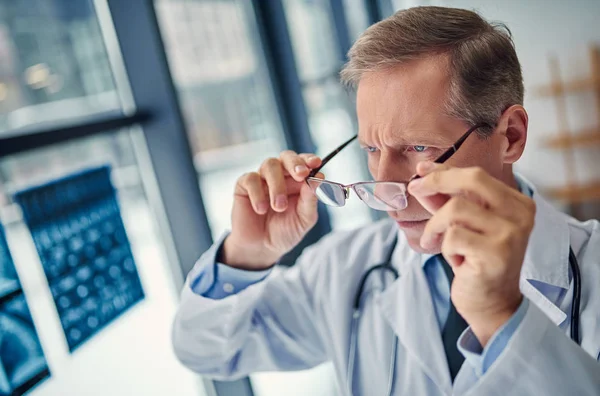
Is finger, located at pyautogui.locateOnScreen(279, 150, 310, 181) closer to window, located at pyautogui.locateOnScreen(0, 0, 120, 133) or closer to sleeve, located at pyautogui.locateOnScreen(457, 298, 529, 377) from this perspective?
sleeve, located at pyautogui.locateOnScreen(457, 298, 529, 377)

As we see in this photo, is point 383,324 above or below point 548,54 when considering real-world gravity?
below

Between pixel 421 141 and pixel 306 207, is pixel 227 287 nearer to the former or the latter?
pixel 306 207

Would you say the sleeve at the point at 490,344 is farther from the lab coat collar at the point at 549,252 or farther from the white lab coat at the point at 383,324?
the lab coat collar at the point at 549,252

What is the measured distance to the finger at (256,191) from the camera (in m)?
0.97

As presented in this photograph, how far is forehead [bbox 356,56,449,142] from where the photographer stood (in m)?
0.82

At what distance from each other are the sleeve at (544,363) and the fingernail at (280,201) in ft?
1.48

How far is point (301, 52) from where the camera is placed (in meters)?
2.49

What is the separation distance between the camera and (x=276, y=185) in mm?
939

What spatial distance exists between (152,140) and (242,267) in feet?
1.81

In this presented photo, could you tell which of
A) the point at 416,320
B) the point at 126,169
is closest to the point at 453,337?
the point at 416,320

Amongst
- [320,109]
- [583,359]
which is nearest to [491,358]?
[583,359]

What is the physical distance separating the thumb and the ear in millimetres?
348

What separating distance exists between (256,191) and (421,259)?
Result: 0.36m

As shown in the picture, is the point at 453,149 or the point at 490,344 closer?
the point at 490,344
